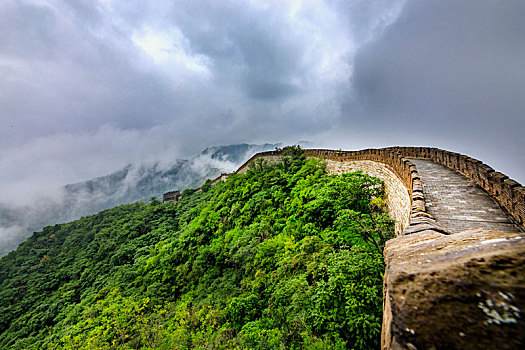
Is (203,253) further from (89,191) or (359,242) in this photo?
(89,191)

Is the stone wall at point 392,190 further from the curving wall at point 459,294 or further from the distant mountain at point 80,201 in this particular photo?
the distant mountain at point 80,201

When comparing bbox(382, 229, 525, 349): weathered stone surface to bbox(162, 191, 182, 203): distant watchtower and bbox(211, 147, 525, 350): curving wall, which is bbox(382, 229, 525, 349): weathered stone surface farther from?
bbox(162, 191, 182, 203): distant watchtower

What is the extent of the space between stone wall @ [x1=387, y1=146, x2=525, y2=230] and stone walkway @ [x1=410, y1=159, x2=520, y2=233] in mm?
167

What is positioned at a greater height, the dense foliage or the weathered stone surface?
the weathered stone surface

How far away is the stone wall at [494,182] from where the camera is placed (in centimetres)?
471

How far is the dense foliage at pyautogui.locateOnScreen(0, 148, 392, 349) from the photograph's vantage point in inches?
219

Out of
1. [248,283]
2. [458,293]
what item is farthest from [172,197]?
[458,293]

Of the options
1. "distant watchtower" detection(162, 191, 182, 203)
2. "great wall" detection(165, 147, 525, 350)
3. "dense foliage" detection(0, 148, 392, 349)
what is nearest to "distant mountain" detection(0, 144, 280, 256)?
"distant watchtower" detection(162, 191, 182, 203)

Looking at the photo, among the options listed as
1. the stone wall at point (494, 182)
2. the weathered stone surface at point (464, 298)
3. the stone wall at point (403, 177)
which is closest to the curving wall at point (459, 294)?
the weathered stone surface at point (464, 298)

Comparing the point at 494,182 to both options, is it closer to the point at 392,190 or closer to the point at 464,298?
the point at 392,190

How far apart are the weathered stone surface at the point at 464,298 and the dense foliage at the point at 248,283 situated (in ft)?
13.4

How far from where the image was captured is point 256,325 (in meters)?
7.61

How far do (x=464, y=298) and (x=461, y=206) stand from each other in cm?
638

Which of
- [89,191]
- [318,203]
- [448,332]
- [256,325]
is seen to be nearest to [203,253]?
[256,325]
